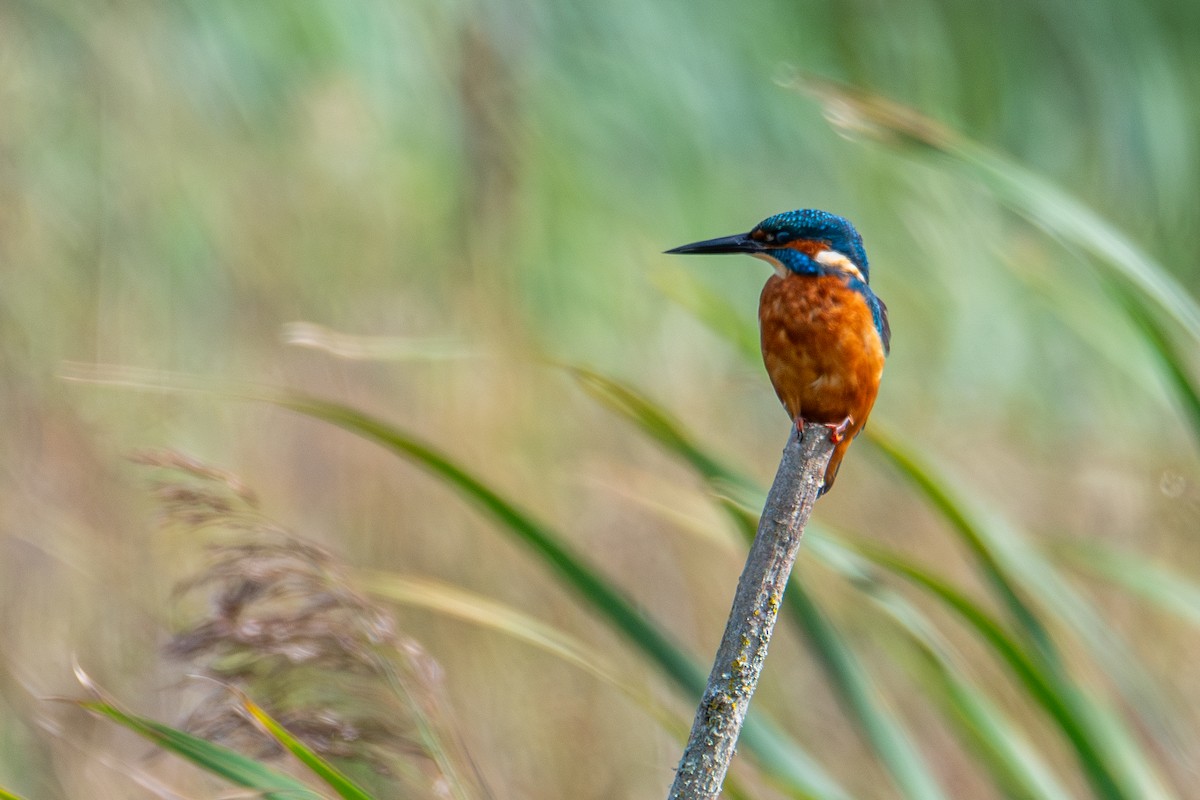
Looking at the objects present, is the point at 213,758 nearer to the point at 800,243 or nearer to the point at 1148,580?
the point at 800,243

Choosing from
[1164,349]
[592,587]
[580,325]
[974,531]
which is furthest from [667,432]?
[580,325]

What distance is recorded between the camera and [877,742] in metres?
0.99

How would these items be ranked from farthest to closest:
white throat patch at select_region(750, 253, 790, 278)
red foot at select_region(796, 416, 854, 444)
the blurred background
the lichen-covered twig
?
1. the blurred background
2. white throat patch at select_region(750, 253, 790, 278)
3. red foot at select_region(796, 416, 854, 444)
4. the lichen-covered twig

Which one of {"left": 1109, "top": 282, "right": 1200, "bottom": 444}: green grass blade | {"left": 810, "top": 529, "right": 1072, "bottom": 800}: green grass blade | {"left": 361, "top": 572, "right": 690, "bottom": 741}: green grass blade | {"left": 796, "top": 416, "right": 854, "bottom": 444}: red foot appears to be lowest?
{"left": 361, "top": 572, "right": 690, "bottom": 741}: green grass blade

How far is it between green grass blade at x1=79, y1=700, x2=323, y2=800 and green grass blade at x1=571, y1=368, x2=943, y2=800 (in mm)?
382

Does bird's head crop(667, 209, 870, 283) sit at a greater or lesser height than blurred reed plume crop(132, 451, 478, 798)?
greater

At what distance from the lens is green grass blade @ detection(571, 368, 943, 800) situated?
3.16ft

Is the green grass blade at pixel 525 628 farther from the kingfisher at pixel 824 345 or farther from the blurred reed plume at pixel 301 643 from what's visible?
the kingfisher at pixel 824 345

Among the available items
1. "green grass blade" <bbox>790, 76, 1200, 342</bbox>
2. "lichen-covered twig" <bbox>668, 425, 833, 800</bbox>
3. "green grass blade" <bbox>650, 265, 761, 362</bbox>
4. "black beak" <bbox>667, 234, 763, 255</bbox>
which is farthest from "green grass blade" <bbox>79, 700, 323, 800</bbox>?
"green grass blade" <bbox>790, 76, 1200, 342</bbox>

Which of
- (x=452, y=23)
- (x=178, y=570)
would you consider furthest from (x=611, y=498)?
(x=452, y=23)

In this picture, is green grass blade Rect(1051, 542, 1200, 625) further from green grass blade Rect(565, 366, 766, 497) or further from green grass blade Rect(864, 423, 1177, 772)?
green grass blade Rect(565, 366, 766, 497)

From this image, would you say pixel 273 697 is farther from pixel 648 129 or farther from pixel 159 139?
pixel 648 129

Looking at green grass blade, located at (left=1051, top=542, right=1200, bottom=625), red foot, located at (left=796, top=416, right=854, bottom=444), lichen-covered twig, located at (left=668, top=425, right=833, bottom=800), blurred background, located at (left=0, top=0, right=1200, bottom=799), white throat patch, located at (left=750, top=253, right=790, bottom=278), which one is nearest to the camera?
lichen-covered twig, located at (left=668, top=425, right=833, bottom=800)

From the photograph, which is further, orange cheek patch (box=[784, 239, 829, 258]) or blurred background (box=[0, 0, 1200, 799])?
blurred background (box=[0, 0, 1200, 799])
